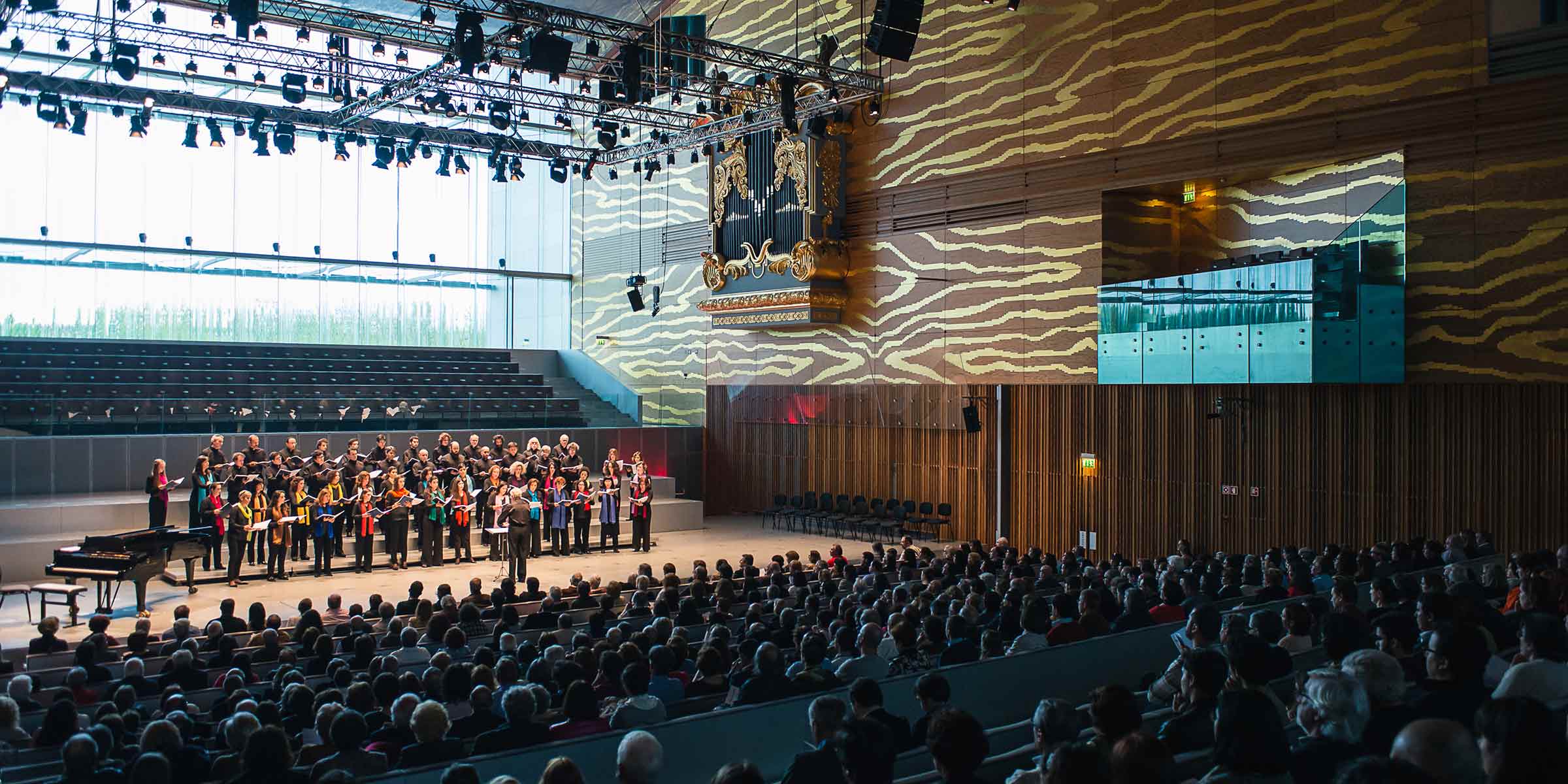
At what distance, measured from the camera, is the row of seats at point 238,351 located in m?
18.8

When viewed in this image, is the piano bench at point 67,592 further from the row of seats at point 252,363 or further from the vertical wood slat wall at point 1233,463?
the vertical wood slat wall at point 1233,463

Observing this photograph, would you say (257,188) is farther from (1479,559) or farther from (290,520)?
(1479,559)

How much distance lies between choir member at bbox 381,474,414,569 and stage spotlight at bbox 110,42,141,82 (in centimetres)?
564

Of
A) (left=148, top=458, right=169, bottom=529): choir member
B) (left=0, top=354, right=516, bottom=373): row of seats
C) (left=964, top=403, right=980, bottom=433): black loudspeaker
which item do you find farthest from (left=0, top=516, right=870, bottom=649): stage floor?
(left=0, top=354, right=516, bottom=373): row of seats

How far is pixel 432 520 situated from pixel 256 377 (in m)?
7.02

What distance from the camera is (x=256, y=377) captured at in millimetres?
19062

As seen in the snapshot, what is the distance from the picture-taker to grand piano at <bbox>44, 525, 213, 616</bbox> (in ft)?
33.5

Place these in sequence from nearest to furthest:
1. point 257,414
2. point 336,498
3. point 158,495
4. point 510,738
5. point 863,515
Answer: point 510,738, point 158,495, point 336,498, point 257,414, point 863,515

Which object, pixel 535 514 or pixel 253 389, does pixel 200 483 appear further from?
pixel 253 389

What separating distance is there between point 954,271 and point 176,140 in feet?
51.7

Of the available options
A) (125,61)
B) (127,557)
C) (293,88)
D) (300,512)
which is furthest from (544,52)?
(127,557)

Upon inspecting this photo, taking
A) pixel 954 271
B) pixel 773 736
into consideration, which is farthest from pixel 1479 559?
pixel 954 271

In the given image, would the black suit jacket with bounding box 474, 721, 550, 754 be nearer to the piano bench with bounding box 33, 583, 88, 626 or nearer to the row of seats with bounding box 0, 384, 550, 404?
the piano bench with bounding box 33, 583, 88, 626

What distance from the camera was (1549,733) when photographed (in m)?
2.35
